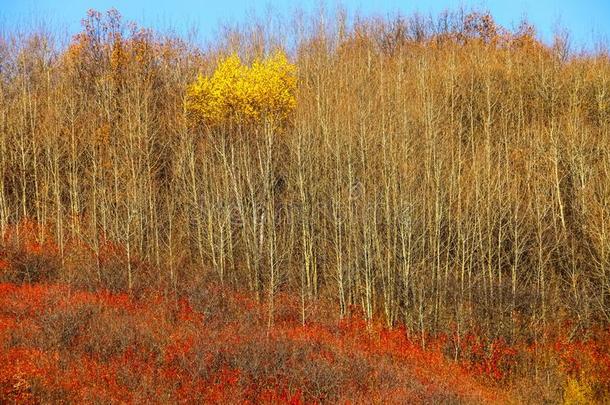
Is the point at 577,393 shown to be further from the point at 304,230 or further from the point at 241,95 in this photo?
the point at 241,95

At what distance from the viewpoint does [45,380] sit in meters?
15.1

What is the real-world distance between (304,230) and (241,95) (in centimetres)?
1271

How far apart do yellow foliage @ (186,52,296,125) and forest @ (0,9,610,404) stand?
0.14 meters

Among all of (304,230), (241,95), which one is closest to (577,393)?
(304,230)

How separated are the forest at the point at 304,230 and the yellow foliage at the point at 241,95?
14 centimetres

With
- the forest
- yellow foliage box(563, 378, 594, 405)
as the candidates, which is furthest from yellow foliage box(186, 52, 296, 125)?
yellow foliage box(563, 378, 594, 405)

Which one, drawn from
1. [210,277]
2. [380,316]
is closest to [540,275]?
[380,316]

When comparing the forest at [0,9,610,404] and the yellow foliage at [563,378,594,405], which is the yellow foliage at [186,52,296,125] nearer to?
the forest at [0,9,610,404]

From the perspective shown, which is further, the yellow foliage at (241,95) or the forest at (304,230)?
the yellow foliage at (241,95)

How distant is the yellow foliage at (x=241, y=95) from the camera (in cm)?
3972

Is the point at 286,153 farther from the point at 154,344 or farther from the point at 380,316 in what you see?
the point at 154,344

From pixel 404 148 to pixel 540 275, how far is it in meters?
8.17

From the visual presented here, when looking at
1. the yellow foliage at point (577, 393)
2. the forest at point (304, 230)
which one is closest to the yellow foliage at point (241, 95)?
the forest at point (304, 230)

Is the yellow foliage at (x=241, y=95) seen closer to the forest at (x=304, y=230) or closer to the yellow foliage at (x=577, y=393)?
the forest at (x=304, y=230)
